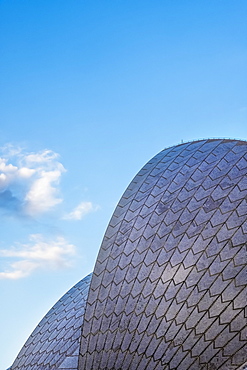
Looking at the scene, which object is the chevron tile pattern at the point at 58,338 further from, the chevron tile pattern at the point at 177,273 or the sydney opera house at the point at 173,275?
the chevron tile pattern at the point at 177,273

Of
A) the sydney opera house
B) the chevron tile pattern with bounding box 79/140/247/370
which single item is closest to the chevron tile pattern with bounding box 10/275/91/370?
the sydney opera house

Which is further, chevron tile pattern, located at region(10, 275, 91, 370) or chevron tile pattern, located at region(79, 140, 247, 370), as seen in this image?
chevron tile pattern, located at region(10, 275, 91, 370)

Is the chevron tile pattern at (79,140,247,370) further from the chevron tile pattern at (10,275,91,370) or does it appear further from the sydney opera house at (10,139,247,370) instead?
the chevron tile pattern at (10,275,91,370)

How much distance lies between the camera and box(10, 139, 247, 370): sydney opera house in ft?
51.4

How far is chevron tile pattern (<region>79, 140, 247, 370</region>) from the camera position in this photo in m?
15.6

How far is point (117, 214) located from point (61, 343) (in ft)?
24.7

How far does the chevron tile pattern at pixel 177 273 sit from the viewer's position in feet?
51.2

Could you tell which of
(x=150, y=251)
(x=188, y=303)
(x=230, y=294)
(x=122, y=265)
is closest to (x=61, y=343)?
(x=122, y=265)

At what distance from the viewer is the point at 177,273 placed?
17.8 metres

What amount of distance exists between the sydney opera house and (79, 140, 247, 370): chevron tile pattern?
0.13 feet

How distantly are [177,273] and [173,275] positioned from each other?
0.66 ft

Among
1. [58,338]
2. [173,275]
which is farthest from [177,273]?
[58,338]

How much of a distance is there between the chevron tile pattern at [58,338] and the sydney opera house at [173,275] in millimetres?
111

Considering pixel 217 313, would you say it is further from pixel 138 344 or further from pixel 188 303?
pixel 138 344
